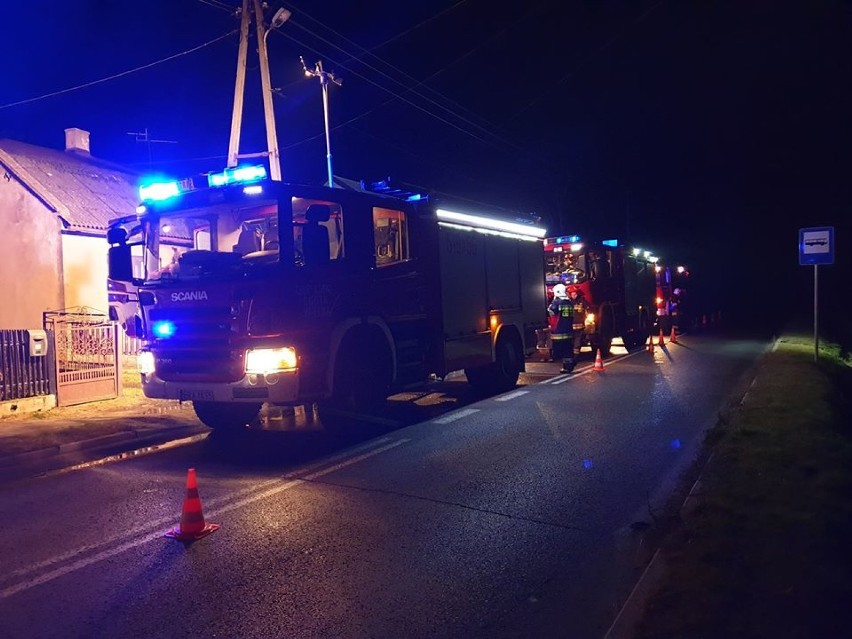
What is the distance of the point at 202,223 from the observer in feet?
27.2

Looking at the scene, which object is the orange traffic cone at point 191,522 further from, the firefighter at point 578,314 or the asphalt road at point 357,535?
the firefighter at point 578,314

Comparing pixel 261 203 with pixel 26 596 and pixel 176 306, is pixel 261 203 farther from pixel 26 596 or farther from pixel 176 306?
pixel 26 596

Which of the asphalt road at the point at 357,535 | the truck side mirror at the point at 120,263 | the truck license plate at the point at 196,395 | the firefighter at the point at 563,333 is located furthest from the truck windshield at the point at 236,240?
the firefighter at the point at 563,333

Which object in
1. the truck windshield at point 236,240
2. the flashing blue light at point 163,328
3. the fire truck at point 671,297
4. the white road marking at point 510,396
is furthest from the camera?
the fire truck at point 671,297

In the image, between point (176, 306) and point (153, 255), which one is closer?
point (176, 306)

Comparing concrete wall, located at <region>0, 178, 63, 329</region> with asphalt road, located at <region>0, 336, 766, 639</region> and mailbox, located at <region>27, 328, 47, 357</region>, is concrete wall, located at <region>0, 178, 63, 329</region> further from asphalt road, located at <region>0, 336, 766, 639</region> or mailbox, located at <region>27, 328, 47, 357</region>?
asphalt road, located at <region>0, 336, 766, 639</region>

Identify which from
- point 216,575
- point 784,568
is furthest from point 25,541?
point 784,568

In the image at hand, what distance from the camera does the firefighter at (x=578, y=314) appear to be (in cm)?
1752

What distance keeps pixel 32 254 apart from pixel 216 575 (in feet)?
49.7

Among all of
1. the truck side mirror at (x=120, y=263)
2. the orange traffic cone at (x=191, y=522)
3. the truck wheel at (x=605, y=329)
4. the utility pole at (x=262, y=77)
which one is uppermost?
the utility pole at (x=262, y=77)

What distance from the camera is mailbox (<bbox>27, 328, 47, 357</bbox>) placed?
34.6 feet

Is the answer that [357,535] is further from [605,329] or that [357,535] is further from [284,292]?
[605,329]

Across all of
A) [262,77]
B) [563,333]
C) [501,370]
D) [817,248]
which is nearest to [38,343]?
[501,370]

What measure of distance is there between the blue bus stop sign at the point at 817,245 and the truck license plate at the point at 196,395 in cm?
1190
